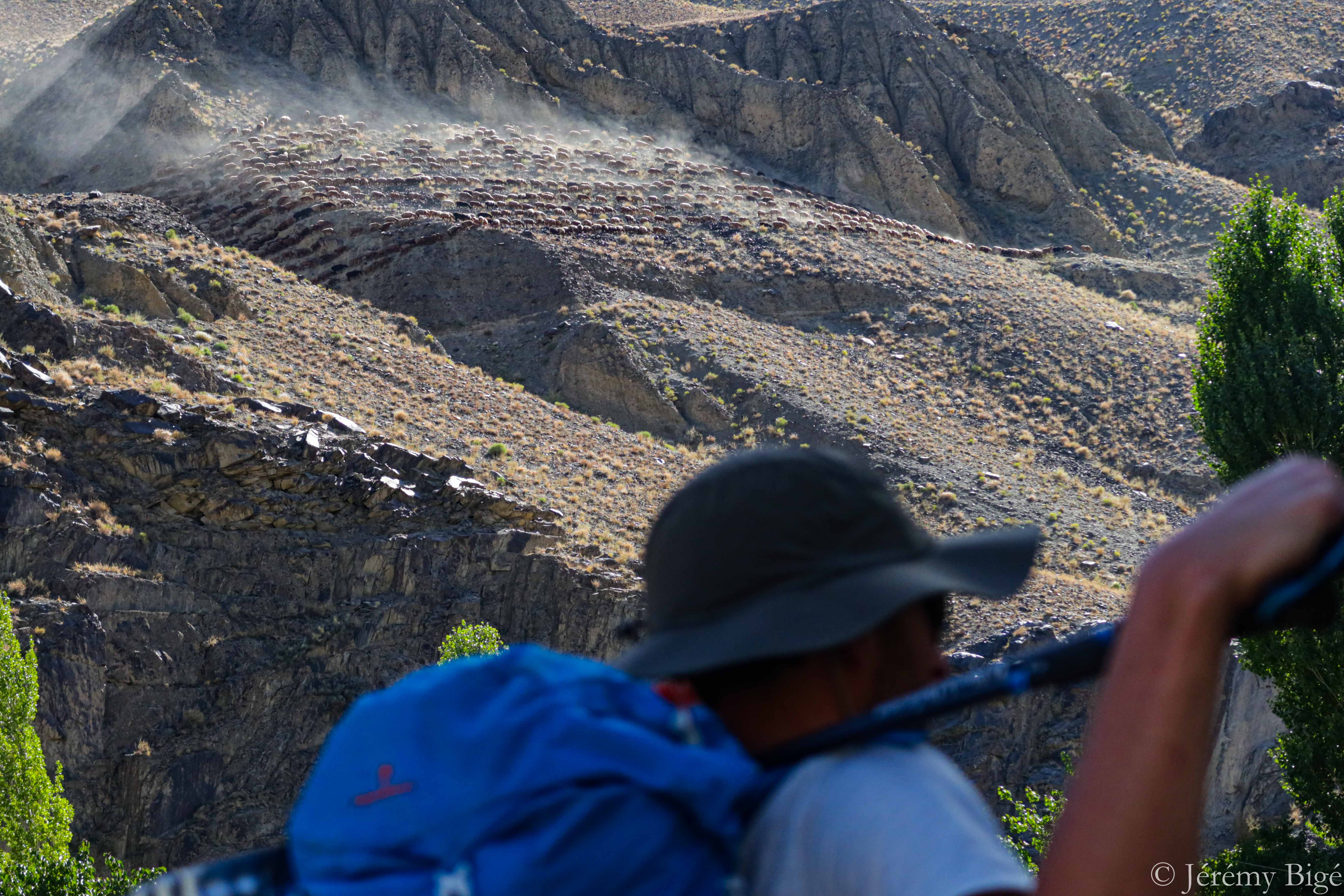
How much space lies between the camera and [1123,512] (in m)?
32.6

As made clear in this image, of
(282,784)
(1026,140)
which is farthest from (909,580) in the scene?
(1026,140)

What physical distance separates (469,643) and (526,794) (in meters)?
16.2

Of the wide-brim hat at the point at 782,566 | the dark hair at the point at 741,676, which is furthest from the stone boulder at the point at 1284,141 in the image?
the dark hair at the point at 741,676

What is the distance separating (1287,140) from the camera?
66250 millimetres

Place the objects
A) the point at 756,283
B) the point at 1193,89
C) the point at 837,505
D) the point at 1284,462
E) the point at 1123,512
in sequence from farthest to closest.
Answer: the point at 1193,89, the point at 756,283, the point at 1123,512, the point at 837,505, the point at 1284,462

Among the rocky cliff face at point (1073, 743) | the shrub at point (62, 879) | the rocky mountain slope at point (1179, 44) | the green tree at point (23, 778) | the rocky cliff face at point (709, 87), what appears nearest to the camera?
the shrub at point (62, 879)

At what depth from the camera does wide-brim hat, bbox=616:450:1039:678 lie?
4.56 feet

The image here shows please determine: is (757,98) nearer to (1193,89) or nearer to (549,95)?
(549,95)

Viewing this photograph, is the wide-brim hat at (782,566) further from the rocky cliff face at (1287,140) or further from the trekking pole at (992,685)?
the rocky cliff face at (1287,140)

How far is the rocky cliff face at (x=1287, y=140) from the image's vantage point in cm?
6259

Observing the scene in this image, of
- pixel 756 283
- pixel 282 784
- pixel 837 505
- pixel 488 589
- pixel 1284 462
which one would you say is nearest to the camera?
pixel 1284 462

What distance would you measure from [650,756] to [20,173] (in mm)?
58024

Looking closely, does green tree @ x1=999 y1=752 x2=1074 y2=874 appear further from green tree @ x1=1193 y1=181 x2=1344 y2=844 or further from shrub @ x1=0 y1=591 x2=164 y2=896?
shrub @ x1=0 y1=591 x2=164 y2=896

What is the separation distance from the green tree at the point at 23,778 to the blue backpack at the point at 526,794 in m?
13.2
